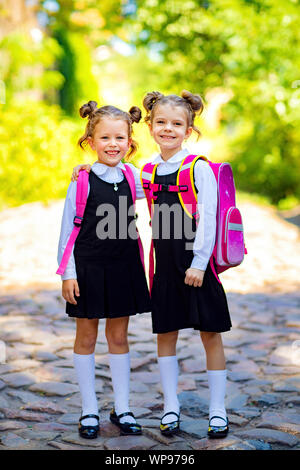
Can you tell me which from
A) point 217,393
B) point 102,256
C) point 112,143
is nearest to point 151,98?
point 112,143

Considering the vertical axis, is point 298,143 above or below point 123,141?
above

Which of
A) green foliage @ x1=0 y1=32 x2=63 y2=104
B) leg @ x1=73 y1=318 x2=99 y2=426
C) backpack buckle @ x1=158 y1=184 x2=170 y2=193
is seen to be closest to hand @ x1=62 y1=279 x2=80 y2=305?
leg @ x1=73 y1=318 x2=99 y2=426

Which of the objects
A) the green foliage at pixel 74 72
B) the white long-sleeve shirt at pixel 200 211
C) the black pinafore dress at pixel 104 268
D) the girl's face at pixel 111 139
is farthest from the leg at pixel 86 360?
the green foliage at pixel 74 72

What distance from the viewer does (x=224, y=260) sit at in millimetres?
2973

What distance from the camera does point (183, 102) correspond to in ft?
9.94

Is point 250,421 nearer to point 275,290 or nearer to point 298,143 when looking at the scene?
point 275,290

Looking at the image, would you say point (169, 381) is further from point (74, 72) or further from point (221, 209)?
point (74, 72)

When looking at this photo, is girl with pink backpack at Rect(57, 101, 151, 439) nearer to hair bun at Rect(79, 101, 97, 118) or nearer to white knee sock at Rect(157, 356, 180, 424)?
hair bun at Rect(79, 101, 97, 118)

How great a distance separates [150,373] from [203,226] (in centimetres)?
154

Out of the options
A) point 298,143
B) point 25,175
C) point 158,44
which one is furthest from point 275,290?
point 158,44

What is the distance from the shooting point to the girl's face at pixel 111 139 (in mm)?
2996

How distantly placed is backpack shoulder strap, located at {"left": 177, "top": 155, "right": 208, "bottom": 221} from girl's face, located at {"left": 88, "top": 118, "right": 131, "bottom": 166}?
30cm

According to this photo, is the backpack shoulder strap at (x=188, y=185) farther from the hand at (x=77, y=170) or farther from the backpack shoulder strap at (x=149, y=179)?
the hand at (x=77, y=170)
